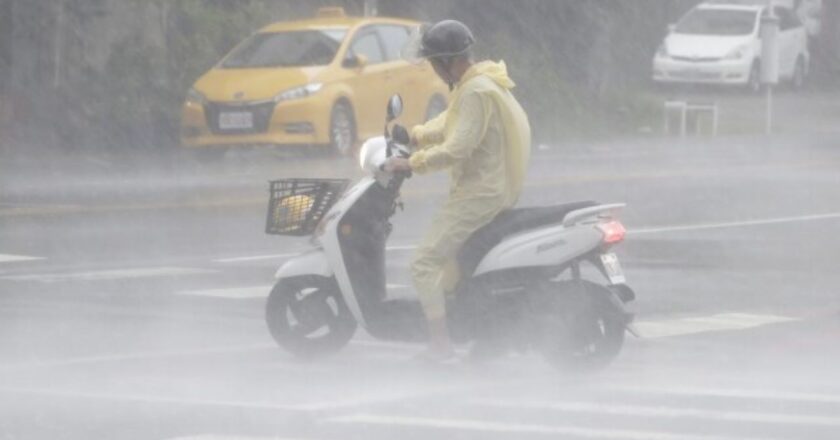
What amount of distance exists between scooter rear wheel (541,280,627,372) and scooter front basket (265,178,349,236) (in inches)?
47.6

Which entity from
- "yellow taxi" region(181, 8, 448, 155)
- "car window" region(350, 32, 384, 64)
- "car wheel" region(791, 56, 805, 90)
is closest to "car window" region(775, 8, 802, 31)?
"car wheel" region(791, 56, 805, 90)

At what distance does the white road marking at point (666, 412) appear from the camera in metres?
8.98

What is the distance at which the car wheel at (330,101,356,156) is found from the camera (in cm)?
2517

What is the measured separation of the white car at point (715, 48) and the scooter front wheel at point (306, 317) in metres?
30.7

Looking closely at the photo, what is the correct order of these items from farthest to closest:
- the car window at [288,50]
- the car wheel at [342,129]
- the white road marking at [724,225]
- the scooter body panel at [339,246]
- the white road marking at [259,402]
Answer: the car window at [288,50] → the car wheel at [342,129] → the white road marking at [724,225] → the scooter body panel at [339,246] → the white road marking at [259,402]

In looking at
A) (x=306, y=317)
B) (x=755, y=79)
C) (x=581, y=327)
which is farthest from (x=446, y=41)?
(x=755, y=79)

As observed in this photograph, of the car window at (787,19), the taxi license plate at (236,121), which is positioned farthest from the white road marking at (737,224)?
the car window at (787,19)

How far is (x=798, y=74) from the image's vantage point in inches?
1743

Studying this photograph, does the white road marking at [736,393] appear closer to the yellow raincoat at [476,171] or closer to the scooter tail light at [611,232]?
the scooter tail light at [611,232]

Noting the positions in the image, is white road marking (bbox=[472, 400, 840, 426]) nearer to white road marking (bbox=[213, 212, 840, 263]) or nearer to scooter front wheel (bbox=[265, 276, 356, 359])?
scooter front wheel (bbox=[265, 276, 356, 359])

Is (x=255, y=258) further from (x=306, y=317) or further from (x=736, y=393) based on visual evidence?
(x=736, y=393)

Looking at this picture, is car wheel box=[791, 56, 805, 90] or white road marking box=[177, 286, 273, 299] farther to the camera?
car wheel box=[791, 56, 805, 90]

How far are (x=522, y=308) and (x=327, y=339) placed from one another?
1133mm

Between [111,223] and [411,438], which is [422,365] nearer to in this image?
[411,438]
